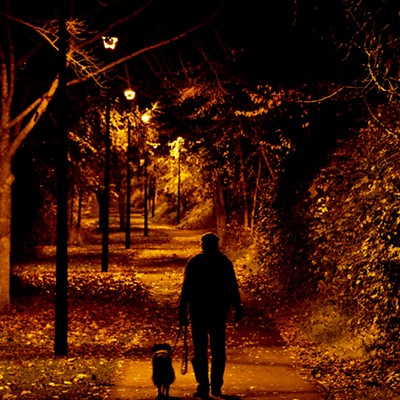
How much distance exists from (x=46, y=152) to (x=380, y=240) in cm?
1598

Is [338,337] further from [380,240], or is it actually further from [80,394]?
[80,394]

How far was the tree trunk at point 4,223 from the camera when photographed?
15586 mm

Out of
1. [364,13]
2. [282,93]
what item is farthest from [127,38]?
[364,13]

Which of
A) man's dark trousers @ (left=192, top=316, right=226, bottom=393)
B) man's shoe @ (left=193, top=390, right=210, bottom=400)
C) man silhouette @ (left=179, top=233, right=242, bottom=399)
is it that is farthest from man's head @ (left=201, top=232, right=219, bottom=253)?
man's shoe @ (left=193, top=390, right=210, bottom=400)

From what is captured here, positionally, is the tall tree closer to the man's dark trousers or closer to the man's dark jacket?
the man's dark jacket

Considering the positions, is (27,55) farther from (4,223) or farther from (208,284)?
(208,284)

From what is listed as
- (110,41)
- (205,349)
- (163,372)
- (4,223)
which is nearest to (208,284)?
(205,349)

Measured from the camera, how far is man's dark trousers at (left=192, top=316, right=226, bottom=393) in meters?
8.48

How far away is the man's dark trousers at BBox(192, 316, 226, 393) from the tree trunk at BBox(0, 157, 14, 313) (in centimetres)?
833

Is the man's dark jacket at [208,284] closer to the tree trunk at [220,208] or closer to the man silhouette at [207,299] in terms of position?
the man silhouette at [207,299]

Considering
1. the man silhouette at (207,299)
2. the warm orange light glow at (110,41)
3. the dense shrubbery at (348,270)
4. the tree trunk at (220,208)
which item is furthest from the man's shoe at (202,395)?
the tree trunk at (220,208)

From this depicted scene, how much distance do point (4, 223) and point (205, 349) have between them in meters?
8.45

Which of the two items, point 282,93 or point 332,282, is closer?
point 332,282

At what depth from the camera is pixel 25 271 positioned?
27328 mm
